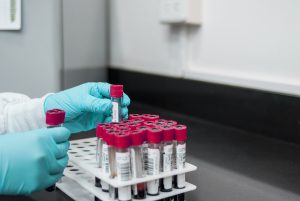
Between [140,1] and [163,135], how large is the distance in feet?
3.94

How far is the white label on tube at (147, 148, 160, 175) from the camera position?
2.63 feet

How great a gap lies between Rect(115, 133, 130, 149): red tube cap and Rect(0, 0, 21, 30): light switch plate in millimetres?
1082

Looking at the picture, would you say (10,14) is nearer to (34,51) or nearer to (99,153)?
(34,51)

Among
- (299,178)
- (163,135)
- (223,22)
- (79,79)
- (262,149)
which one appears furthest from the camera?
(79,79)

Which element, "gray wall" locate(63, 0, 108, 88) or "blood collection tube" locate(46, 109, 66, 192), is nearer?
"blood collection tube" locate(46, 109, 66, 192)

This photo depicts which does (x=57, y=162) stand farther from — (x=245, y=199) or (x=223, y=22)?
(x=223, y=22)

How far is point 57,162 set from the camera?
872 millimetres

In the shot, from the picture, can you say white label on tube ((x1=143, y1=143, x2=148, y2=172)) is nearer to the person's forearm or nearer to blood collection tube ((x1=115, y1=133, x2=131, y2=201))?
blood collection tube ((x1=115, y1=133, x2=131, y2=201))

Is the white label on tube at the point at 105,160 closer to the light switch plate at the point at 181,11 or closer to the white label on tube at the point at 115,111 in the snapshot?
the white label on tube at the point at 115,111

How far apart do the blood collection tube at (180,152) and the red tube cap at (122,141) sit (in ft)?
0.39

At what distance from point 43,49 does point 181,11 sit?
0.59 metres

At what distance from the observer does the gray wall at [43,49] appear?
1651mm

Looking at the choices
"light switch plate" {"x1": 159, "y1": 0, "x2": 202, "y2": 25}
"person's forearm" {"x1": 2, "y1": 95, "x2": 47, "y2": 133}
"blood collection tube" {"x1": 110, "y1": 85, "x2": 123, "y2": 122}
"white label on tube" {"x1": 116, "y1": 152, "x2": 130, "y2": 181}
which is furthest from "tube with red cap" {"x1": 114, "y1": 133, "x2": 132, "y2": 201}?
"light switch plate" {"x1": 159, "y1": 0, "x2": 202, "y2": 25}

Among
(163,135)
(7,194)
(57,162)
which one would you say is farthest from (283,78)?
(7,194)
